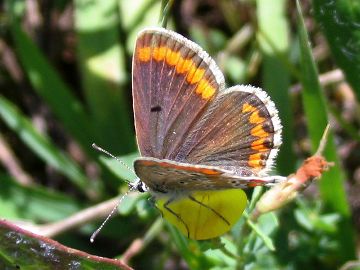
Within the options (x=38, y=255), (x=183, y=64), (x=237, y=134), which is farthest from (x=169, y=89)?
(x=38, y=255)

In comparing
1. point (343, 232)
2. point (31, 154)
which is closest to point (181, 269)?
point (343, 232)

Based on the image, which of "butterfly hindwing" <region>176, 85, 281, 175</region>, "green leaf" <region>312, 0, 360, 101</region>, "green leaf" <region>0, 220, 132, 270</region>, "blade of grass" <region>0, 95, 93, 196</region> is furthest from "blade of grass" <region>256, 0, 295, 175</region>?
"green leaf" <region>0, 220, 132, 270</region>

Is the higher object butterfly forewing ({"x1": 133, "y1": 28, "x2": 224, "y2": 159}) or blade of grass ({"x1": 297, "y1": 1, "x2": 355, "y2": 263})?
butterfly forewing ({"x1": 133, "y1": 28, "x2": 224, "y2": 159})

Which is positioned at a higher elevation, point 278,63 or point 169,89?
point 169,89

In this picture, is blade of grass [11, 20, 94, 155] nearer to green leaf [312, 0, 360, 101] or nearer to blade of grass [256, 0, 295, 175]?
blade of grass [256, 0, 295, 175]

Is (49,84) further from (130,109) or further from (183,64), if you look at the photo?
(183,64)

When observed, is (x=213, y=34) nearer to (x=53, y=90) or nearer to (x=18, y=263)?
(x=53, y=90)
